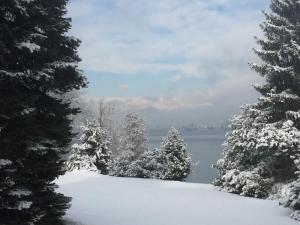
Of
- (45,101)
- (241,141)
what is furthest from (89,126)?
(45,101)

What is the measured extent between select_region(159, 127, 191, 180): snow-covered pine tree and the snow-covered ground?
23.0 feet

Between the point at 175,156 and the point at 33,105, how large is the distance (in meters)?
21.0

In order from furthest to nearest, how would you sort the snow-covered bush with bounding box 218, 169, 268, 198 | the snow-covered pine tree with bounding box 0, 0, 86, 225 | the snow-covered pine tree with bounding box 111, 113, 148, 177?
the snow-covered pine tree with bounding box 111, 113, 148, 177
the snow-covered bush with bounding box 218, 169, 268, 198
the snow-covered pine tree with bounding box 0, 0, 86, 225

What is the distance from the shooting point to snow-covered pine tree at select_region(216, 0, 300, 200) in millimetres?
19984

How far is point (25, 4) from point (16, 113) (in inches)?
91.7

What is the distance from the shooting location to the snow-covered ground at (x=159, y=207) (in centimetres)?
1214

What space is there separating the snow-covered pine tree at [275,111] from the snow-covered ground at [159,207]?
2.61 m

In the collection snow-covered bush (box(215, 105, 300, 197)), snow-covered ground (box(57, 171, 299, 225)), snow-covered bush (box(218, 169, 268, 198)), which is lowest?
snow-covered ground (box(57, 171, 299, 225))

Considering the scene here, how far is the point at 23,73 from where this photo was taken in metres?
8.75

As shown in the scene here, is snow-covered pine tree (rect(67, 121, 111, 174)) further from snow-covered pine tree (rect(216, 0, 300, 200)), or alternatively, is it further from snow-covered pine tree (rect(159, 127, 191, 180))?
snow-covered pine tree (rect(216, 0, 300, 200))

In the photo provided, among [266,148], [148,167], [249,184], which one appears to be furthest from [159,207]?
[148,167]

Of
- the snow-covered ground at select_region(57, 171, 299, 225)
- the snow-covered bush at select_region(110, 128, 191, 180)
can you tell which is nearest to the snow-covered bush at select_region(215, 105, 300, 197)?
the snow-covered ground at select_region(57, 171, 299, 225)

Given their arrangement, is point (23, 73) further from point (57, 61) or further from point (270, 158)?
point (270, 158)

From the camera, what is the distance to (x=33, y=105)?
9.34 meters
